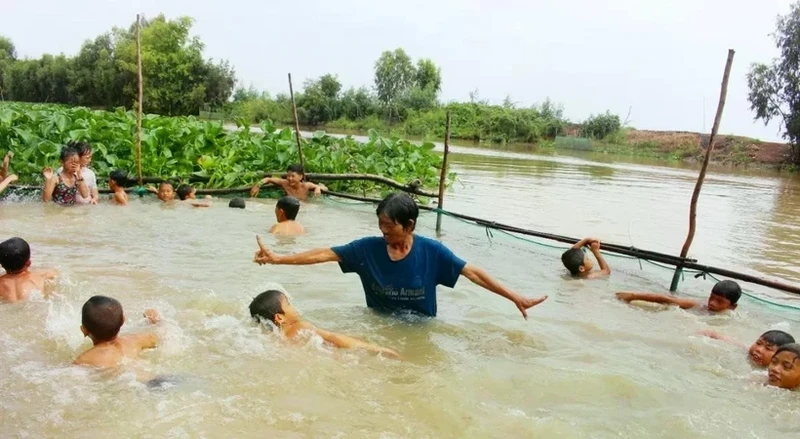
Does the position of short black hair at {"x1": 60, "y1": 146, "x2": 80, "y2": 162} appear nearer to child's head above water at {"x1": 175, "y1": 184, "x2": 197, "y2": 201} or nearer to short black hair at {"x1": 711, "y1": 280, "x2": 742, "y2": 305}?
child's head above water at {"x1": 175, "y1": 184, "x2": 197, "y2": 201}

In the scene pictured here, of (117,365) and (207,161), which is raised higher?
(207,161)

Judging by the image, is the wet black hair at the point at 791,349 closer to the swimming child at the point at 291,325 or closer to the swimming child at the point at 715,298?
the swimming child at the point at 715,298

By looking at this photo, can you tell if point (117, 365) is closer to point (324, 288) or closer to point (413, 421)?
point (413, 421)

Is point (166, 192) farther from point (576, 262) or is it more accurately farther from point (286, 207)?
point (576, 262)

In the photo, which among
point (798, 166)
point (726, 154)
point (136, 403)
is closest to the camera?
point (136, 403)

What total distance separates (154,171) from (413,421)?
9.06m

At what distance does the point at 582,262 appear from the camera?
6762mm

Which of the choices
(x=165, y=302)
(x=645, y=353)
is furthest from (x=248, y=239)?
(x=645, y=353)

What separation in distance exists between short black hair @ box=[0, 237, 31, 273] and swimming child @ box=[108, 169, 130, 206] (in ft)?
15.9

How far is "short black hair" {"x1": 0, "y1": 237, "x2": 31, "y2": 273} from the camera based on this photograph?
4555 mm

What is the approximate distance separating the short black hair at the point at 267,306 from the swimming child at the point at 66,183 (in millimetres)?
5462

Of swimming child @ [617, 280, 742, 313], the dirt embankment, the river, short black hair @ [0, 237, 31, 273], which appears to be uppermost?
the dirt embankment

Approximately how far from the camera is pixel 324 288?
570cm

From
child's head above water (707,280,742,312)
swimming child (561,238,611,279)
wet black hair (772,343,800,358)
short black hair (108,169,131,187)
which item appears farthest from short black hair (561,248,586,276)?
short black hair (108,169,131,187)
